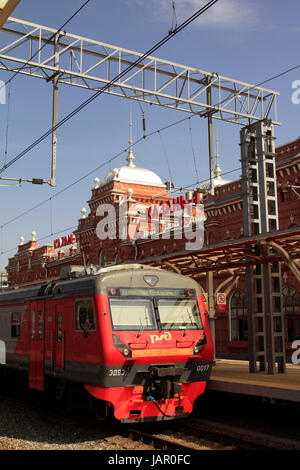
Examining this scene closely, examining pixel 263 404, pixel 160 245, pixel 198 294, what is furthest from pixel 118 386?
pixel 160 245

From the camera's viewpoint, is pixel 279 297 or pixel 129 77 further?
pixel 129 77

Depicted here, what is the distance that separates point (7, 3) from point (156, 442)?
713 centimetres

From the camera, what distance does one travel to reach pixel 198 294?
36.3 feet

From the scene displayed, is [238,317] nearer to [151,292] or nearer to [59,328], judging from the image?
[59,328]

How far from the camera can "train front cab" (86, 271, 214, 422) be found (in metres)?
9.52

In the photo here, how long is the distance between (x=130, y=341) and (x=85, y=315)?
101 centimetres

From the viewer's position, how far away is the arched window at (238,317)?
25.8 metres

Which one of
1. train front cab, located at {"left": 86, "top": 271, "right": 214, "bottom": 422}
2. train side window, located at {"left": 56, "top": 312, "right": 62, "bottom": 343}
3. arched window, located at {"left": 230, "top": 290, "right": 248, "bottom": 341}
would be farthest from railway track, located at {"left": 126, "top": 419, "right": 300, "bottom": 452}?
arched window, located at {"left": 230, "top": 290, "right": 248, "bottom": 341}

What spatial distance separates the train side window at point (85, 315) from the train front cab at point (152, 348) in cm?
27

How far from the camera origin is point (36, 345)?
39.7 feet

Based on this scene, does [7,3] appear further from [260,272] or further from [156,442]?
[260,272]

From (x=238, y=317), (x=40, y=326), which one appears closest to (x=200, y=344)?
(x=40, y=326)

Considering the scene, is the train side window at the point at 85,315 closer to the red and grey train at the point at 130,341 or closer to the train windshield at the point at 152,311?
the red and grey train at the point at 130,341

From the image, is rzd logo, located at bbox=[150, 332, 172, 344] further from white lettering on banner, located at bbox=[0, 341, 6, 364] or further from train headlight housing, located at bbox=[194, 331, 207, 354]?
white lettering on banner, located at bbox=[0, 341, 6, 364]
